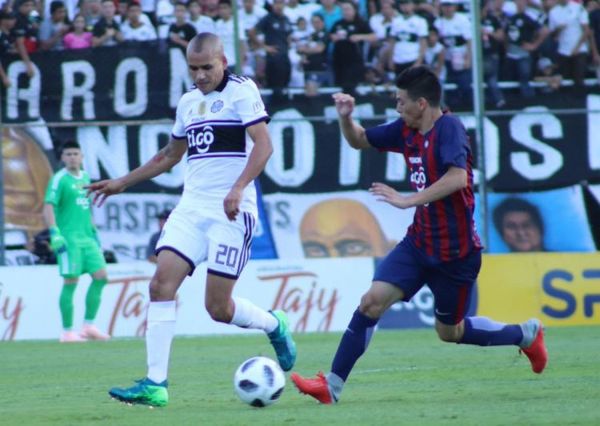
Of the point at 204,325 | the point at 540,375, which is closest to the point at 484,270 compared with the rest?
the point at 204,325

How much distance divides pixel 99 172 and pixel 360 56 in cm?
392

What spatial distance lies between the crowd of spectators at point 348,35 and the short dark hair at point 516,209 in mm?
1333

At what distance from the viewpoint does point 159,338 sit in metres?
8.04

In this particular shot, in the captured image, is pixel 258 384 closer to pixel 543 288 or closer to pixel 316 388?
pixel 316 388

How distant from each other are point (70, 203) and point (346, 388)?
7.58 meters

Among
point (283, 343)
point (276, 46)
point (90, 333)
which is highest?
point (276, 46)

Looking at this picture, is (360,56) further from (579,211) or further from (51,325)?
(51,325)

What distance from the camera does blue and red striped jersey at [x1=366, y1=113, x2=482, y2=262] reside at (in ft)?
26.2

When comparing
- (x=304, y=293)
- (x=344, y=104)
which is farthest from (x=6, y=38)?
(x=344, y=104)

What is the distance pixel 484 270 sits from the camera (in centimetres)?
1670

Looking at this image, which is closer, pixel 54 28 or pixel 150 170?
pixel 150 170

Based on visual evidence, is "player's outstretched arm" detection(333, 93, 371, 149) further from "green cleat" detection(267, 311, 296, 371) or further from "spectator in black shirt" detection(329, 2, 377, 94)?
"spectator in black shirt" detection(329, 2, 377, 94)

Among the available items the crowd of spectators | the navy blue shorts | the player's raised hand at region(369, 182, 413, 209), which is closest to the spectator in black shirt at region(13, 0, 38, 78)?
the crowd of spectators

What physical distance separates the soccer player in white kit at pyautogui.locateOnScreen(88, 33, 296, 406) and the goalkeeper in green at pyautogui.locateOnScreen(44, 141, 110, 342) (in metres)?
7.10
